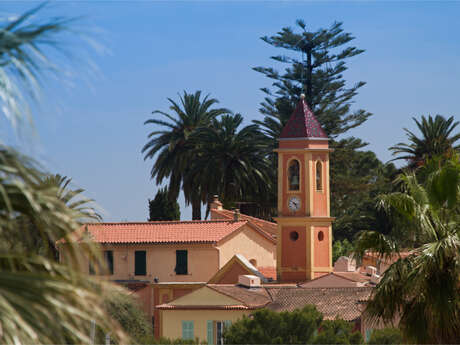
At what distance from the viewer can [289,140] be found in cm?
4722

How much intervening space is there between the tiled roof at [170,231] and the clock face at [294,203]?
4.72 m

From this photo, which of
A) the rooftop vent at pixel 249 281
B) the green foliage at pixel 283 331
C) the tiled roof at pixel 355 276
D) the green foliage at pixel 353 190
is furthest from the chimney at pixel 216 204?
the green foliage at pixel 283 331

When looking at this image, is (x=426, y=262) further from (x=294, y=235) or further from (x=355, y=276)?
(x=294, y=235)

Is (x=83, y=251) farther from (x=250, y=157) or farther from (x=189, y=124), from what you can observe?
(x=189, y=124)

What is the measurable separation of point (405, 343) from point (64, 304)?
11.7 m

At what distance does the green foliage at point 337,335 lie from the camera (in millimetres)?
26391

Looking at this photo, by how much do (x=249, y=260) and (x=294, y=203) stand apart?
6112 mm

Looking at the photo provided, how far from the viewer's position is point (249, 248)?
2063 inches

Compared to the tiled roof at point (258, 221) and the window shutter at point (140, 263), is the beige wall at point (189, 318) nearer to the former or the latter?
the window shutter at point (140, 263)

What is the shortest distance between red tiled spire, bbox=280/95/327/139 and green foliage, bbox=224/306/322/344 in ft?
61.2

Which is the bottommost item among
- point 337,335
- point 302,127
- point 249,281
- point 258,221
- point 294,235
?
point 337,335

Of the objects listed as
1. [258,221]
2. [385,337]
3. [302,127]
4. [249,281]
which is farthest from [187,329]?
[385,337]

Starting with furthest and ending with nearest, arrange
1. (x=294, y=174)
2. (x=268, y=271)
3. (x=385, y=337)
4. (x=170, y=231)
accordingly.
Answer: (x=268, y=271)
(x=170, y=231)
(x=294, y=174)
(x=385, y=337)

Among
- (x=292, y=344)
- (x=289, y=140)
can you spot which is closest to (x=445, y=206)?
(x=292, y=344)
